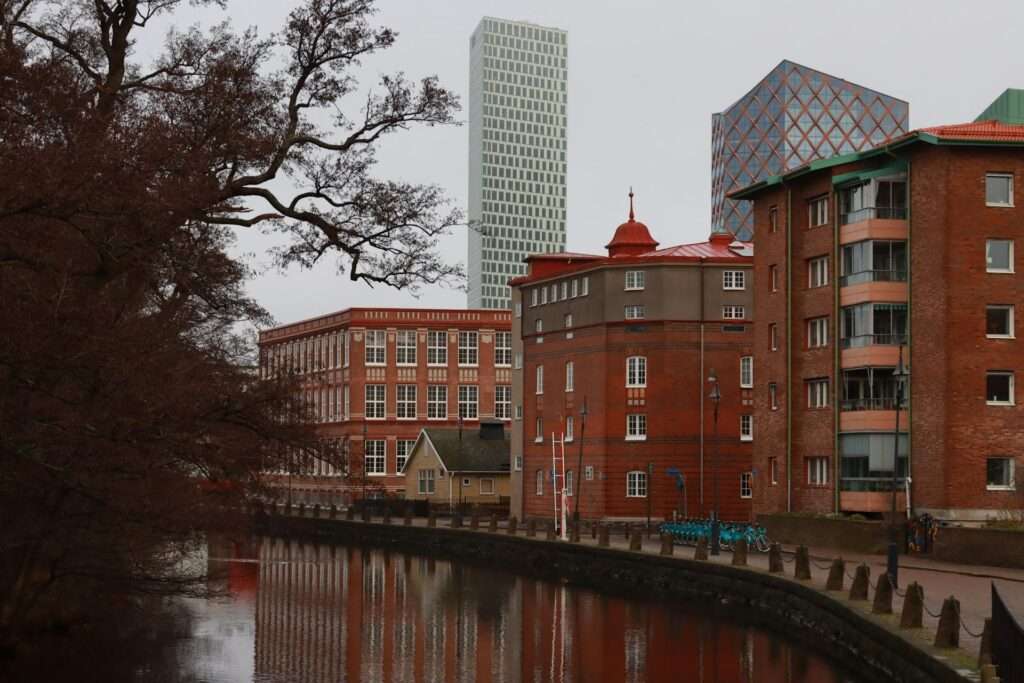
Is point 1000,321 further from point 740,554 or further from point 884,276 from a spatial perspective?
point 740,554

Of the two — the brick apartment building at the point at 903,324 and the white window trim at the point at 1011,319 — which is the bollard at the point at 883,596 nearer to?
the brick apartment building at the point at 903,324

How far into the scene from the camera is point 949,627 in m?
25.0

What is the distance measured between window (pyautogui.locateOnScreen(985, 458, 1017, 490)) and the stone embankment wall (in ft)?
44.2

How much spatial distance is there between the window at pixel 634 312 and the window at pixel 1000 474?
28.1 meters

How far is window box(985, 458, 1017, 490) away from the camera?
55.0m

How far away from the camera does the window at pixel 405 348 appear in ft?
399

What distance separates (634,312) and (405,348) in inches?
1722

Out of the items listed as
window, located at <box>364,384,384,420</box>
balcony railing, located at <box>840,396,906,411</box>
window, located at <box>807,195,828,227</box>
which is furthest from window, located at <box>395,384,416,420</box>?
balcony railing, located at <box>840,396,906,411</box>

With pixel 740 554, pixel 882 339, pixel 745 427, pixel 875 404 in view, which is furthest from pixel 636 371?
pixel 740 554

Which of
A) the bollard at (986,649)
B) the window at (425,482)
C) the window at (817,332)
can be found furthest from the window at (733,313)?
the bollard at (986,649)

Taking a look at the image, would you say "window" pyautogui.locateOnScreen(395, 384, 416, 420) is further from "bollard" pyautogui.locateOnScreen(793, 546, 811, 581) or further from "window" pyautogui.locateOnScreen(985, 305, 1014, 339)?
"bollard" pyautogui.locateOnScreen(793, 546, 811, 581)

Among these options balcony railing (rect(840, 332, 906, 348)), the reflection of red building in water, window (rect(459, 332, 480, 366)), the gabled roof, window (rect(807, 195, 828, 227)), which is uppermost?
window (rect(807, 195, 828, 227))

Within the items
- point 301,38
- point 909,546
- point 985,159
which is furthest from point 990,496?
point 301,38

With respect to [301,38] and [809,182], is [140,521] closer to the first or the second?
[301,38]
